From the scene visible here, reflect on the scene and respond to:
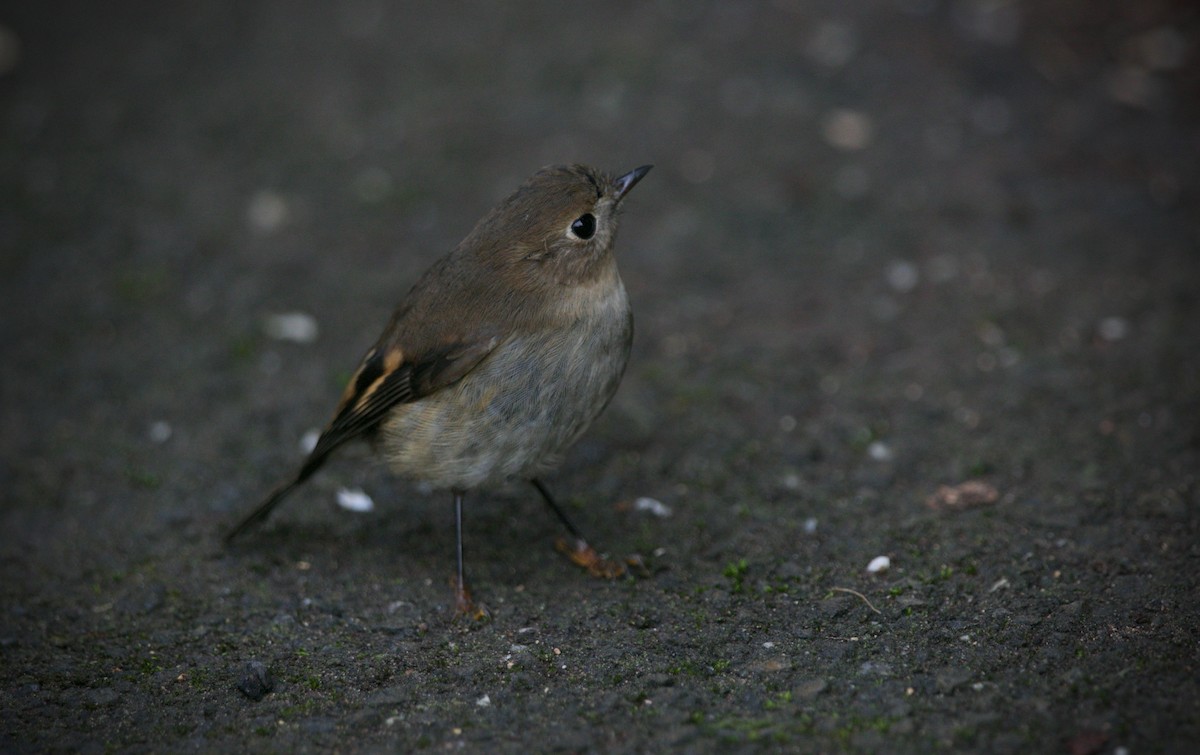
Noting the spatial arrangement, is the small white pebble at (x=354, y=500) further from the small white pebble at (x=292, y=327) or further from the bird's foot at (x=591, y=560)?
the small white pebble at (x=292, y=327)

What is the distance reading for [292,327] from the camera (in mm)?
5398

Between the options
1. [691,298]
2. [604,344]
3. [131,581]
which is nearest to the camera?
[604,344]

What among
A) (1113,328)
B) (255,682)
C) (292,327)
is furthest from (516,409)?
(1113,328)

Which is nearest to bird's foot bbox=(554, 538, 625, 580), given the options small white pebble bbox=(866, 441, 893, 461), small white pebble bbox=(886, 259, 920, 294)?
small white pebble bbox=(866, 441, 893, 461)

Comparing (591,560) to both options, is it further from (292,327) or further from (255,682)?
(292,327)

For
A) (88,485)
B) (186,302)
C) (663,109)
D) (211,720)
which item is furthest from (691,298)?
(211,720)

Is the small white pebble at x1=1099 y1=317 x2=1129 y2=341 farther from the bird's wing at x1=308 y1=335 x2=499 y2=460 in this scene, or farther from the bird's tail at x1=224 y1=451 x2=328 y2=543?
the bird's tail at x1=224 y1=451 x2=328 y2=543

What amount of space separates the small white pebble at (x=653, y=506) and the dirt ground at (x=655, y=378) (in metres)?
0.01

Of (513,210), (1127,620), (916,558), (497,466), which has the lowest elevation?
(1127,620)

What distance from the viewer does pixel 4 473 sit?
4.58 m

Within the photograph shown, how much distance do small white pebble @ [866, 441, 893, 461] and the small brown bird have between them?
1.20 meters

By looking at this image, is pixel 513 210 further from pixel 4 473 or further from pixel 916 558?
pixel 4 473

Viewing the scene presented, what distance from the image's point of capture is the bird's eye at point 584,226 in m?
3.79

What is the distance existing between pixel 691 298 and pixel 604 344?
6.37 feet
